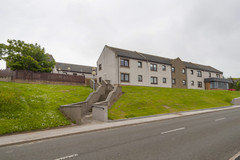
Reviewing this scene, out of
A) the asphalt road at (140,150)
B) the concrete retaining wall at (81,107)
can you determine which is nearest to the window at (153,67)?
the concrete retaining wall at (81,107)

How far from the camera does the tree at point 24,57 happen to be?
1059 inches

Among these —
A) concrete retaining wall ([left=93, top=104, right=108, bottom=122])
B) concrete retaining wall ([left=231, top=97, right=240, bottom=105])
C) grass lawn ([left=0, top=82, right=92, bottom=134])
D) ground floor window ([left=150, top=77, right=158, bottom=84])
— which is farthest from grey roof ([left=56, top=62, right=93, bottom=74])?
concrete retaining wall ([left=231, top=97, right=240, bottom=105])

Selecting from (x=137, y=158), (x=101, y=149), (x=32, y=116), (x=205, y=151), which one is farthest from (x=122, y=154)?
(x=32, y=116)

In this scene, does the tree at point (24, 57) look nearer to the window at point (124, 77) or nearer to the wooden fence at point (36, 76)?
the wooden fence at point (36, 76)

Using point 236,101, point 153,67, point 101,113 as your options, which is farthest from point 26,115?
point 236,101

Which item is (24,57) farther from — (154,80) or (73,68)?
(154,80)

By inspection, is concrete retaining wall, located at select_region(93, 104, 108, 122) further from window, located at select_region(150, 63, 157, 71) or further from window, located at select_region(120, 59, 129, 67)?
window, located at select_region(150, 63, 157, 71)

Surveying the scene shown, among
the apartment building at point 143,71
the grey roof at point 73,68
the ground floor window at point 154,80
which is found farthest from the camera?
the grey roof at point 73,68

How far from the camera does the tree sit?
2689 cm

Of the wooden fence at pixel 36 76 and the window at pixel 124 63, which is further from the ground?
the window at pixel 124 63

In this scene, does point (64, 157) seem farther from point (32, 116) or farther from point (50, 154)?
point (32, 116)

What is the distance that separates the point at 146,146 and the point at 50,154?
3970 mm

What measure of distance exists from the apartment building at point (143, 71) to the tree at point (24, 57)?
492 inches

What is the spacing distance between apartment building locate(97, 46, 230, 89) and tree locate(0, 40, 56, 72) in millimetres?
12504
